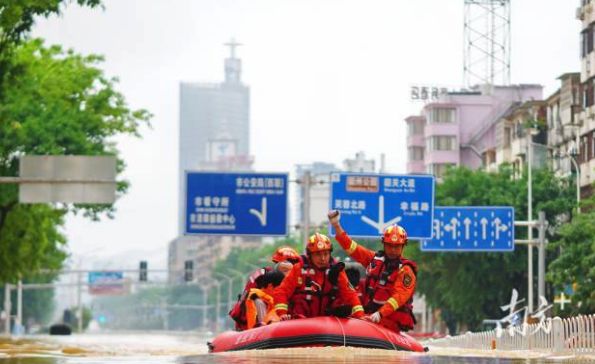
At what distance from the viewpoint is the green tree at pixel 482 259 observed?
78.5 m

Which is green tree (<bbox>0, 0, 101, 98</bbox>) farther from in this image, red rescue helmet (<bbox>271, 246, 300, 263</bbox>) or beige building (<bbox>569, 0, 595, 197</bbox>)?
beige building (<bbox>569, 0, 595, 197</bbox>)

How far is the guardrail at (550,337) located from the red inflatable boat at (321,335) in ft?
39.8

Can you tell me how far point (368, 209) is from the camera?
151 feet

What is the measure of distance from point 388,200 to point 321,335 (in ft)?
87.3

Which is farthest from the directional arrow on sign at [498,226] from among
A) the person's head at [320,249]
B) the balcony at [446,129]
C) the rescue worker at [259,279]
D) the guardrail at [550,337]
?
the balcony at [446,129]

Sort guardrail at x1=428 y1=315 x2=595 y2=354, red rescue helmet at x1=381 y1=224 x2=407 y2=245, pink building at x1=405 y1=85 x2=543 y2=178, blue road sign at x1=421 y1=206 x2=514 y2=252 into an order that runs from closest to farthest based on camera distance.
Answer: red rescue helmet at x1=381 y1=224 x2=407 y2=245 < guardrail at x1=428 y1=315 x2=595 y2=354 < blue road sign at x1=421 y1=206 x2=514 y2=252 < pink building at x1=405 y1=85 x2=543 y2=178

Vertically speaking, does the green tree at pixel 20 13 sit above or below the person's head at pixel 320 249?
above

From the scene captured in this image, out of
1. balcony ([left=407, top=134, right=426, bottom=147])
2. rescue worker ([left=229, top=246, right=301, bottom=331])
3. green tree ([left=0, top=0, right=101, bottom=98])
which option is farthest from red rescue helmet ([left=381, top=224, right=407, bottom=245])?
balcony ([left=407, top=134, right=426, bottom=147])

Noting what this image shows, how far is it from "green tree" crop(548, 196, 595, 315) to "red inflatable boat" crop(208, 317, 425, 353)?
40.4 m

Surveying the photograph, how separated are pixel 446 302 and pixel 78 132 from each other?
93.3 feet

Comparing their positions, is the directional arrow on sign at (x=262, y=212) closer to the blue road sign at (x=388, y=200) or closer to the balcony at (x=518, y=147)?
the blue road sign at (x=388, y=200)

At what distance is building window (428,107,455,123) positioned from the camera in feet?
436

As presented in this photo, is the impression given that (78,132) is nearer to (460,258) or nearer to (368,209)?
(368,209)

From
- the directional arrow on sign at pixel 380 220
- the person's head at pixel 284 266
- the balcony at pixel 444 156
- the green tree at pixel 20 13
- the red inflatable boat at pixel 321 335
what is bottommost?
the red inflatable boat at pixel 321 335
